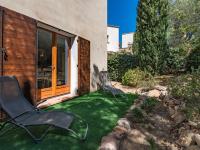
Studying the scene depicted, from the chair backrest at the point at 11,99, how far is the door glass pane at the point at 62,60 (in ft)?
12.9

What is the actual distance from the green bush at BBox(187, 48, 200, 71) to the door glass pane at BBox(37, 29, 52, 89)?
10555 millimetres

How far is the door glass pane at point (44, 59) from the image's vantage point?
714 centimetres

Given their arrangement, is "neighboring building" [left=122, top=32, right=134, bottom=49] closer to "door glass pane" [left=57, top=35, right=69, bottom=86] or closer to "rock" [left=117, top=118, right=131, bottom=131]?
"door glass pane" [left=57, top=35, right=69, bottom=86]

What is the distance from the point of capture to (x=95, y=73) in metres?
11.3

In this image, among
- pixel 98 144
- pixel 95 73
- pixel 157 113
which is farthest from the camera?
pixel 95 73

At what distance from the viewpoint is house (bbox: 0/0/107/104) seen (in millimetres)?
5250

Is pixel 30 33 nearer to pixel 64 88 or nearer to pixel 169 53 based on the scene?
pixel 64 88

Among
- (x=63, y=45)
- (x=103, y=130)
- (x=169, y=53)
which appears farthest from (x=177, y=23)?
(x=103, y=130)

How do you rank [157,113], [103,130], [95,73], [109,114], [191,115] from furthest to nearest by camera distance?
[95,73] < [157,113] < [109,114] < [191,115] < [103,130]

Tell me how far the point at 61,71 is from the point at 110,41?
28.2m

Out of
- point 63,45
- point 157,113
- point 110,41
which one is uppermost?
point 110,41

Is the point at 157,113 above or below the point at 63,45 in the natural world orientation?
below

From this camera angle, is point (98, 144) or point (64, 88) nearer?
point (98, 144)

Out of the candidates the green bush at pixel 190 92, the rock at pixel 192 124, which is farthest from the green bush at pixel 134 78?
the rock at pixel 192 124
